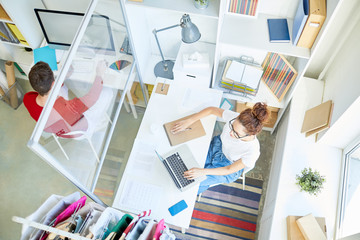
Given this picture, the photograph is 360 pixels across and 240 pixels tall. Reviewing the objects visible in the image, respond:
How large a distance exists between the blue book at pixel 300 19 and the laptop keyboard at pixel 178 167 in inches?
48.2

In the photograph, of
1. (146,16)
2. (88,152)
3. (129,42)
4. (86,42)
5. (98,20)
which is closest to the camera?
(86,42)

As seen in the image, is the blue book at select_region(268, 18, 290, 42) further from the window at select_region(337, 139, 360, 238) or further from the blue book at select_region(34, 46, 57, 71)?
the blue book at select_region(34, 46, 57, 71)

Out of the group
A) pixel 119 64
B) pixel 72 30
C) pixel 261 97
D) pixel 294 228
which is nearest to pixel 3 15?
pixel 72 30

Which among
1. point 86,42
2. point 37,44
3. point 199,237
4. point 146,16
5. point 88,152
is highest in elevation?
point 146,16

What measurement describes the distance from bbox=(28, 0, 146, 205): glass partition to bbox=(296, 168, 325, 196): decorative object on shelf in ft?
5.04

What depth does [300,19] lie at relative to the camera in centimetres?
207

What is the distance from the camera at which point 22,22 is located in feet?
8.71

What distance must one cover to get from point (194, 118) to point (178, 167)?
1.37 feet

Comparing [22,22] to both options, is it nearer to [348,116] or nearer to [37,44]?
[37,44]

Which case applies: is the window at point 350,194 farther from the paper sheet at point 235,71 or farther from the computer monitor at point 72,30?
the computer monitor at point 72,30

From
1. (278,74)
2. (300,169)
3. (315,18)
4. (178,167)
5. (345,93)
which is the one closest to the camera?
(315,18)

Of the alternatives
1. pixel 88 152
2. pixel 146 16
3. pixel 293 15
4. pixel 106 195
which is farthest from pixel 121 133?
pixel 293 15

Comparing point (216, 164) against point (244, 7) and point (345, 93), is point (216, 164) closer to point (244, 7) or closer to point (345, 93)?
point (345, 93)

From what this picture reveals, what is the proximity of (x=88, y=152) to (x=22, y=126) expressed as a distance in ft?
5.09
